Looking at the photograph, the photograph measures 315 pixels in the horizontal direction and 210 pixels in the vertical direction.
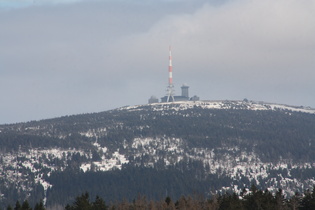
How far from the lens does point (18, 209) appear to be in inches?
4840

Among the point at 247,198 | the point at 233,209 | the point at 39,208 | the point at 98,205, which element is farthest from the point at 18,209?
the point at 247,198

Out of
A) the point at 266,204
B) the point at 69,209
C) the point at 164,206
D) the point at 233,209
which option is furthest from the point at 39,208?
the point at 164,206

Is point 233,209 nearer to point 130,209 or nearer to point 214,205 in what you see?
point 214,205

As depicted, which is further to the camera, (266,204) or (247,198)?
(247,198)

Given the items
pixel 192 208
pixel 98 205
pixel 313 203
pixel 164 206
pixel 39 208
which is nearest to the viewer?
pixel 39 208

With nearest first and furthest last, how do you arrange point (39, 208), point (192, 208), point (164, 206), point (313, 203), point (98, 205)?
point (39, 208), point (313, 203), point (98, 205), point (192, 208), point (164, 206)

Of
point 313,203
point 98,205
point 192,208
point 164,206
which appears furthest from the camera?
point 164,206

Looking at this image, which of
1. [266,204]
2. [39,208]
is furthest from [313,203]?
[39,208]

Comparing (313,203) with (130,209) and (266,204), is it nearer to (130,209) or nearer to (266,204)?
(266,204)

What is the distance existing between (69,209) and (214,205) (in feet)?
123

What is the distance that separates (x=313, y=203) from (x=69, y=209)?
4291cm

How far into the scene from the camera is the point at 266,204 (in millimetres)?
133750

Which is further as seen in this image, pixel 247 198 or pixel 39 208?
pixel 247 198

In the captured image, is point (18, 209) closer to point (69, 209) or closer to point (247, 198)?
point (69, 209)
